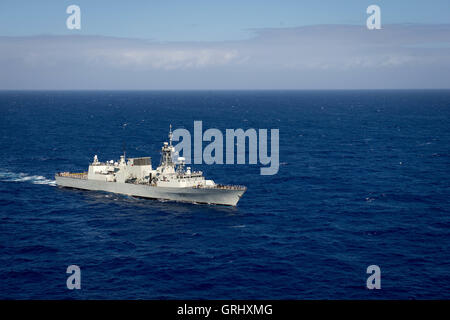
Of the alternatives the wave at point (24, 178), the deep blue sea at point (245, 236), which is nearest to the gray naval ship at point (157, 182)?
the deep blue sea at point (245, 236)

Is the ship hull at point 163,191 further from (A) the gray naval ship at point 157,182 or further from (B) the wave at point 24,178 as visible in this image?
(B) the wave at point 24,178

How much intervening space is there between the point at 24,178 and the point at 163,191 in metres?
36.8

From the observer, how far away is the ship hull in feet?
287

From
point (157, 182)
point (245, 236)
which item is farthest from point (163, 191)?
point (245, 236)

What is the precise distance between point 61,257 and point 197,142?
11124 cm

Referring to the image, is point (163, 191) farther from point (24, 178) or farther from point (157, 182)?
point (24, 178)

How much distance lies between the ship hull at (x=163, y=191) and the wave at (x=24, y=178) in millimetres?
3915

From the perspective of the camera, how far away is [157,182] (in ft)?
305

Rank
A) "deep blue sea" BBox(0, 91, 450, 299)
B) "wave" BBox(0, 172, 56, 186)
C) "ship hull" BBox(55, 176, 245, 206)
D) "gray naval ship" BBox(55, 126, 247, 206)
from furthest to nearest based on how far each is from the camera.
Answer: "wave" BBox(0, 172, 56, 186) → "gray naval ship" BBox(55, 126, 247, 206) → "ship hull" BBox(55, 176, 245, 206) → "deep blue sea" BBox(0, 91, 450, 299)

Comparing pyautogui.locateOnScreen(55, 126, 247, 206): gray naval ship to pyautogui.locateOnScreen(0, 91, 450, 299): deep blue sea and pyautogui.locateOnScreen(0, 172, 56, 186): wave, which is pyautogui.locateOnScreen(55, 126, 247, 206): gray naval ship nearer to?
pyautogui.locateOnScreen(0, 91, 450, 299): deep blue sea

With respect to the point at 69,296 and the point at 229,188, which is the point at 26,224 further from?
the point at 229,188

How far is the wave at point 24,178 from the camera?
10475 cm

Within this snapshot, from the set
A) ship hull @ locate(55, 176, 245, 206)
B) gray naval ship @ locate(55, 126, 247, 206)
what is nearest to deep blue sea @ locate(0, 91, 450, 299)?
ship hull @ locate(55, 176, 245, 206)
